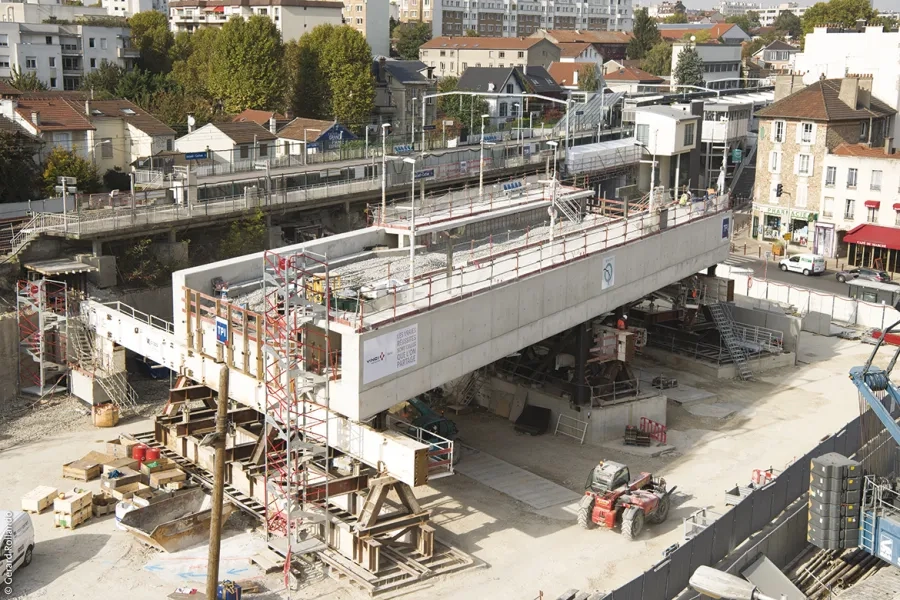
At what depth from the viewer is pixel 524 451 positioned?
3142 cm

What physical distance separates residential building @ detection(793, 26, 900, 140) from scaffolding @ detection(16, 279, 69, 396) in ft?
175

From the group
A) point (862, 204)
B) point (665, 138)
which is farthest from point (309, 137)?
point (862, 204)

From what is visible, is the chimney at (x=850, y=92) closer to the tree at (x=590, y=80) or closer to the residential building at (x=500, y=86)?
the residential building at (x=500, y=86)

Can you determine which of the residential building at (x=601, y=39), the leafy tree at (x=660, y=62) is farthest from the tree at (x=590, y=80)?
the residential building at (x=601, y=39)

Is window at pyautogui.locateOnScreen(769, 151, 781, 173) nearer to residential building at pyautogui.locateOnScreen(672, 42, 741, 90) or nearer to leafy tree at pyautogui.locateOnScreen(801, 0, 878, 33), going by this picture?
residential building at pyautogui.locateOnScreen(672, 42, 741, 90)

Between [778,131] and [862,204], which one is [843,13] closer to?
[778,131]

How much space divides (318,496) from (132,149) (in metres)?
41.5

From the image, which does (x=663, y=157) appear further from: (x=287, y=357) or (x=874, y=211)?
(x=287, y=357)

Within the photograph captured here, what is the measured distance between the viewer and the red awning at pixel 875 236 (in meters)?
54.1

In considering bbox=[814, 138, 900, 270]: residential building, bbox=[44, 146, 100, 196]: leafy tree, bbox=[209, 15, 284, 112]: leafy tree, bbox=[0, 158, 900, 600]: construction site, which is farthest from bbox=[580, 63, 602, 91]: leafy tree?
bbox=[0, 158, 900, 600]: construction site

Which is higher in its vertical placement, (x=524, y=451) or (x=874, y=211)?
(x=874, y=211)

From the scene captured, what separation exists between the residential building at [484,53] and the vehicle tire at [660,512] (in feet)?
350

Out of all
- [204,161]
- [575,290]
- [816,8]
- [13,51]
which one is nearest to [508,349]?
[575,290]

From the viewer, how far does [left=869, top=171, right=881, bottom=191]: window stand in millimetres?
56222
